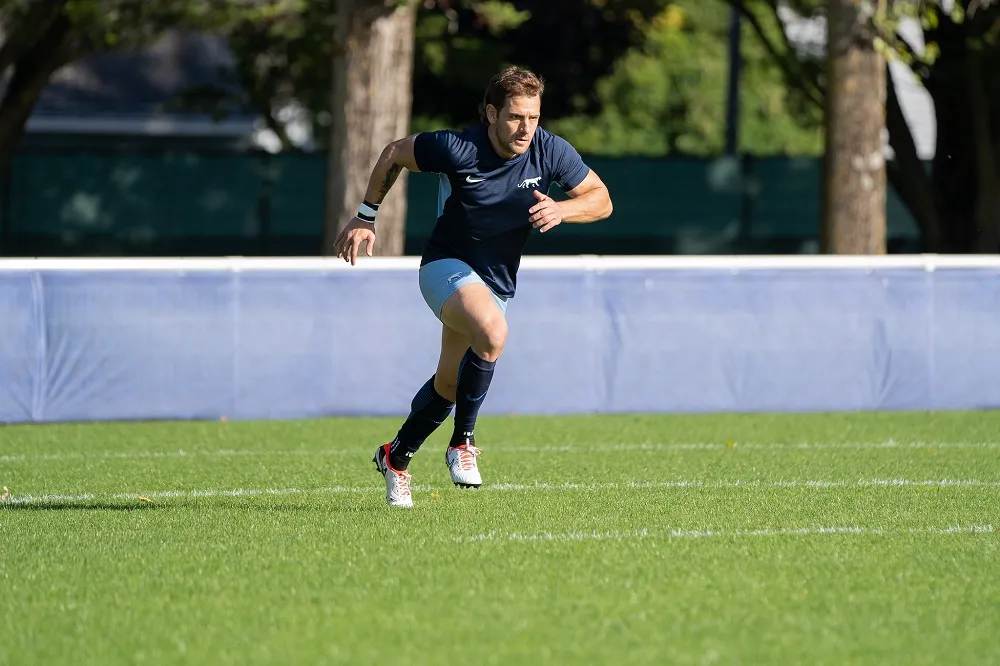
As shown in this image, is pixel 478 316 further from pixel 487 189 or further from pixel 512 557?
pixel 512 557

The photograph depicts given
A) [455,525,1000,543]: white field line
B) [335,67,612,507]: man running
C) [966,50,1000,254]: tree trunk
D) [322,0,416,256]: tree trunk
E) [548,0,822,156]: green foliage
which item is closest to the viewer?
[455,525,1000,543]: white field line

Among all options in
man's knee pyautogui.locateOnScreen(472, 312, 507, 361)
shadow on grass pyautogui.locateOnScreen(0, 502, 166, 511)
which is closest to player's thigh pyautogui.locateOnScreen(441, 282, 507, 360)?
man's knee pyautogui.locateOnScreen(472, 312, 507, 361)

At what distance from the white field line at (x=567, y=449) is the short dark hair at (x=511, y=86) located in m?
3.30

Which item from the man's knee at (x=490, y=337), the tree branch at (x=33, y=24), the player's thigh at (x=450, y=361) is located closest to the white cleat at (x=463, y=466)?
the player's thigh at (x=450, y=361)

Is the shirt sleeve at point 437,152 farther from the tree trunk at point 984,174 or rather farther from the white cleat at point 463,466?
the tree trunk at point 984,174

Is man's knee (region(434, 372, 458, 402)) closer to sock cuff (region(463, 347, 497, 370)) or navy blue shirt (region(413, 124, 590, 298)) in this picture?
sock cuff (region(463, 347, 497, 370))

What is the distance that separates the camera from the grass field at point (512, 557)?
493cm

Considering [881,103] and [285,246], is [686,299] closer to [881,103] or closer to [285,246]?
[881,103]

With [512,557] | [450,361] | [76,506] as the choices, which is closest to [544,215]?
[450,361]

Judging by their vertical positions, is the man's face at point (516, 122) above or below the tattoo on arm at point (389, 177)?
above

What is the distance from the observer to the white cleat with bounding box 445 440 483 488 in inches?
303

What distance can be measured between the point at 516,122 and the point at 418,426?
1.43 metres

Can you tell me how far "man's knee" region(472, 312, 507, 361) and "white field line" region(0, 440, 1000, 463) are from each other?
278 centimetres

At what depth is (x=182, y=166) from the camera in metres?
22.4
